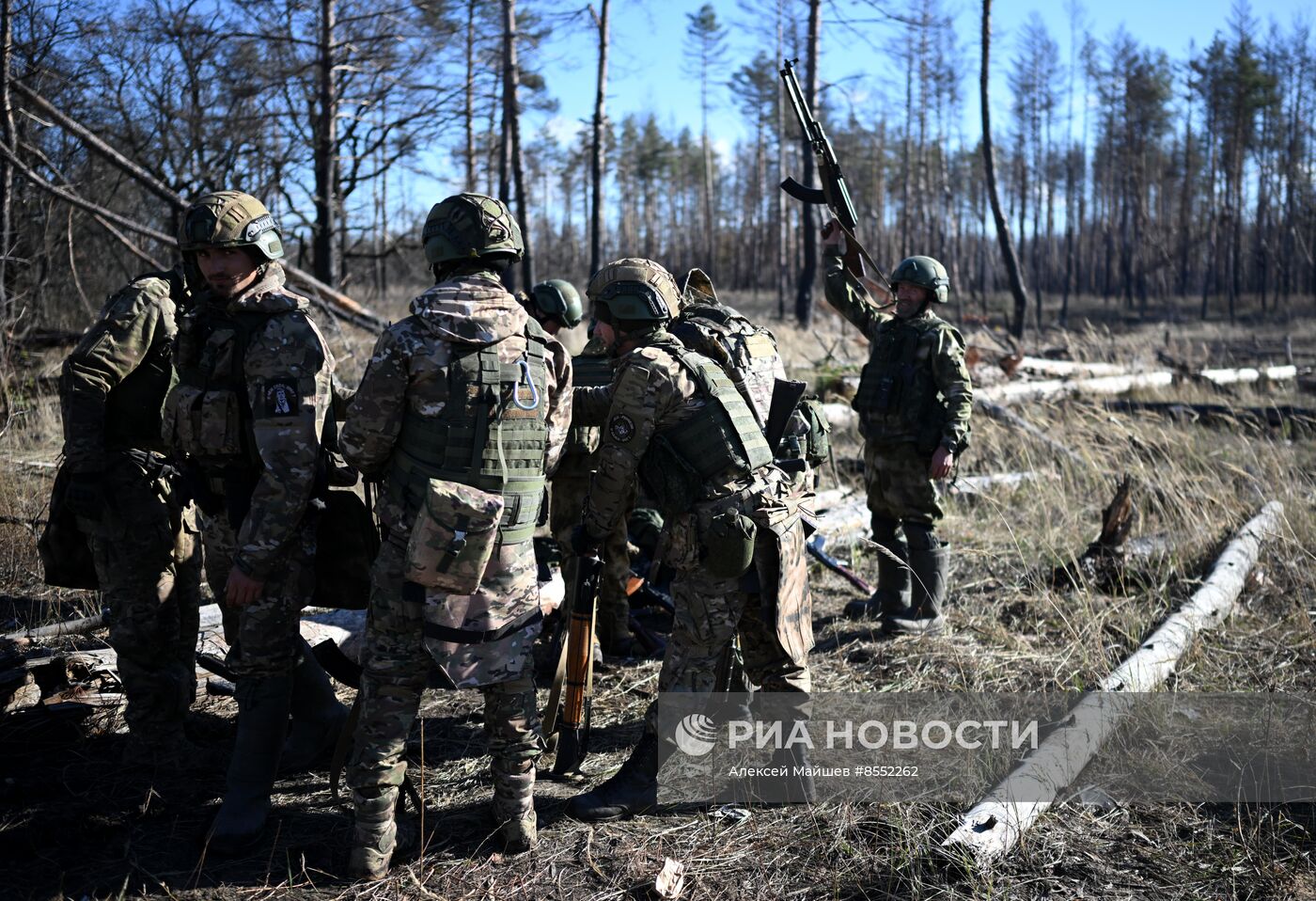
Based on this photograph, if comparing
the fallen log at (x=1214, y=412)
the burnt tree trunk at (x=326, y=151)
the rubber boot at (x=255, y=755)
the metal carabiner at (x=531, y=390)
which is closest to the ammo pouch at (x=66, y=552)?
the rubber boot at (x=255, y=755)

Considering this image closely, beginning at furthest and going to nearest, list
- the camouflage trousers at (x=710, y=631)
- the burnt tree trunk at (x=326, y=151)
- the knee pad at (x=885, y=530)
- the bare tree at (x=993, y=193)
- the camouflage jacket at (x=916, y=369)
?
the bare tree at (x=993, y=193)
the burnt tree trunk at (x=326, y=151)
the knee pad at (x=885, y=530)
the camouflage jacket at (x=916, y=369)
the camouflage trousers at (x=710, y=631)

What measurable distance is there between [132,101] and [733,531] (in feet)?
32.1

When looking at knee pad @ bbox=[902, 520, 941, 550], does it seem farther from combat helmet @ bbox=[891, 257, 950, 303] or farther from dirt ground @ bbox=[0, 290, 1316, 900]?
combat helmet @ bbox=[891, 257, 950, 303]

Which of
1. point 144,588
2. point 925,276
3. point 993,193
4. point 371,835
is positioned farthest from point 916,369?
point 993,193

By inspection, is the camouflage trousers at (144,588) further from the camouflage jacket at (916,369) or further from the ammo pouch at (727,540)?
the camouflage jacket at (916,369)

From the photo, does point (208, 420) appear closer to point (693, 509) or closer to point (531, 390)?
point (531, 390)

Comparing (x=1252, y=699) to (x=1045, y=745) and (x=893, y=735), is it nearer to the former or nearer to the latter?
(x=1045, y=745)

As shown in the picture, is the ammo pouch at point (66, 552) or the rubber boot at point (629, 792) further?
the ammo pouch at point (66, 552)

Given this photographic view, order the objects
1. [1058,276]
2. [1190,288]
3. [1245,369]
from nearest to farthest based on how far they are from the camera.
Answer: [1245,369] < [1190,288] < [1058,276]

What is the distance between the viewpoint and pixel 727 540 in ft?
10.6

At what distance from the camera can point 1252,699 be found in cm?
425

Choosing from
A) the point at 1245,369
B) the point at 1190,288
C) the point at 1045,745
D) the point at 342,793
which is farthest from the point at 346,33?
the point at 1190,288

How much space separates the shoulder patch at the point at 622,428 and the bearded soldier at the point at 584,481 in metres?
1.60

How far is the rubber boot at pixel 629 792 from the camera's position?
338 cm
